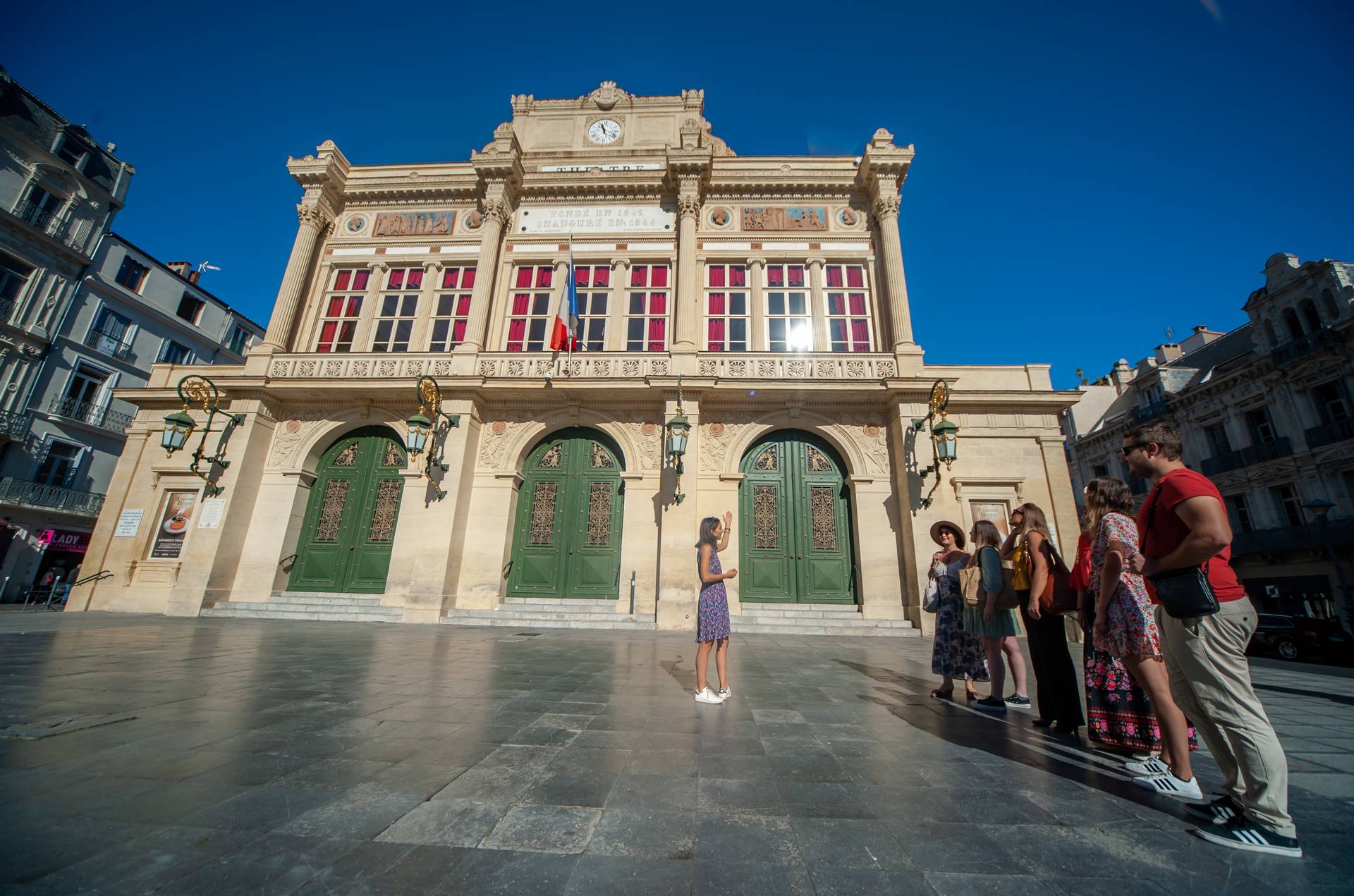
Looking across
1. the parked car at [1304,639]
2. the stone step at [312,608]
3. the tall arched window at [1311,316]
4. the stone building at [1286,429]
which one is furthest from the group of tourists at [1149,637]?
the tall arched window at [1311,316]

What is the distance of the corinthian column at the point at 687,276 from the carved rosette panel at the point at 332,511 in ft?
32.5

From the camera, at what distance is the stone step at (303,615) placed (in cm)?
1120

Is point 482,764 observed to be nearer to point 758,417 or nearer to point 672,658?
point 672,658

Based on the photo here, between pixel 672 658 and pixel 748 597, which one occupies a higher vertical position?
pixel 748 597

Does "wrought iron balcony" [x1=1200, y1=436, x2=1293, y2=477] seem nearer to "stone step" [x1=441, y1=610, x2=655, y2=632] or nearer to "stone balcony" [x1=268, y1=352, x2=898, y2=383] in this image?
"stone balcony" [x1=268, y1=352, x2=898, y2=383]

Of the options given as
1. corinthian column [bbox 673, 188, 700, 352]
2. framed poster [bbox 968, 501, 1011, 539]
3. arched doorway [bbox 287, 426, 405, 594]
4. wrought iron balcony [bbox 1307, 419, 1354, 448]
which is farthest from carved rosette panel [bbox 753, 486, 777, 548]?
wrought iron balcony [bbox 1307, 419, 1354, 448]

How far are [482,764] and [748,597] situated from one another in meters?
9.83

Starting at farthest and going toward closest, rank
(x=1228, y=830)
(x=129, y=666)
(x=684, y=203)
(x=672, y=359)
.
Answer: (x=684, y=203) → (x=672, y=359) → (x=129, y=666) → (x=1228, y=830)

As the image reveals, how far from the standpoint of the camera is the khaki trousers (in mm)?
2117

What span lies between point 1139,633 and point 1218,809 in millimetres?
984

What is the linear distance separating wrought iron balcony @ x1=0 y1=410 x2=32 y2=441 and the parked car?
4203cm

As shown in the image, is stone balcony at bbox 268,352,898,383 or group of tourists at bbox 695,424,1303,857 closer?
group of tourists at bbox 695,424,1303,857

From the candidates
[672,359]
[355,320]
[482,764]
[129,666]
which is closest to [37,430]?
[355,320]

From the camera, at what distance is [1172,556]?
251 cm
